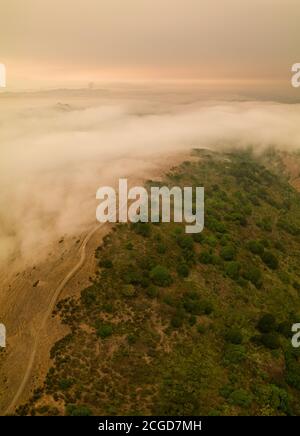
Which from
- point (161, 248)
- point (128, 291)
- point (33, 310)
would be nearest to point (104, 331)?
point (128, 291)

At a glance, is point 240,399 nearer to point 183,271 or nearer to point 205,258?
point 183,271

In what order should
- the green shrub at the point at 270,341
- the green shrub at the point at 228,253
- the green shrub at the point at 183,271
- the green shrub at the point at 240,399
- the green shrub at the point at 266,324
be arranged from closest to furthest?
the green shrub at the point at 240,399 < the green shrub at the point at 270,341 < the green shrub at the point at 266,324 < the green shrub at the point at 183,271 < the green shrub at the point at 228,253

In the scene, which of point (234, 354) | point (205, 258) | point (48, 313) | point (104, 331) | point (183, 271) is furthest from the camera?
point (205, 258)

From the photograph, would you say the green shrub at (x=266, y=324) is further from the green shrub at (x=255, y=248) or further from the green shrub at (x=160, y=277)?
the green shrub at (x=255, y=248)

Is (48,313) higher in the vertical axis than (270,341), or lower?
higher

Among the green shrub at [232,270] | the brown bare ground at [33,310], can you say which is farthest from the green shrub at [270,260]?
the brown bare ground at [33,310]
